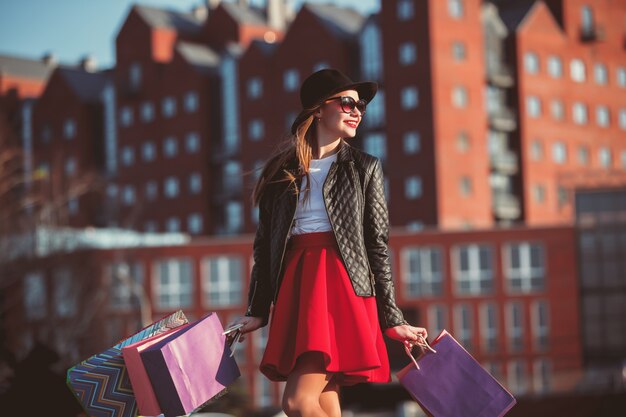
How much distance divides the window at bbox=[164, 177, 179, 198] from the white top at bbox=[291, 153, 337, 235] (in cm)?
7445

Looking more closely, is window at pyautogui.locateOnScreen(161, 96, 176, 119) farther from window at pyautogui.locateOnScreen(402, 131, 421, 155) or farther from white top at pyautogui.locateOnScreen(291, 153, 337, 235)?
white top at pyautogui.locateOnScreen(291, 153, 337, 235)

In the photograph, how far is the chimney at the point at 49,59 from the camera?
9857 centimetres

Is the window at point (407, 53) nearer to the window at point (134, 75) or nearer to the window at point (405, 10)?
the window at point (405, 10)

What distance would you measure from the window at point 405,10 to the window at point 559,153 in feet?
42.8

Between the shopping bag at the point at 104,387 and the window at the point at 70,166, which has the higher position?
the window at the point at 70,166

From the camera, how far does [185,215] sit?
260ft

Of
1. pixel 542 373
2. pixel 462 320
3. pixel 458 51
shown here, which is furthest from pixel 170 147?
pixel 542 373

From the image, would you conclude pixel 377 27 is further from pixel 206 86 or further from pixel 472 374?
pixel 472 374

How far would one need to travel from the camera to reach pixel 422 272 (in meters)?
64.7

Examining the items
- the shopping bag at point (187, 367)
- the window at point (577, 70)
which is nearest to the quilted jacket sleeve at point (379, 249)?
the shopping bag at point (187, 367)

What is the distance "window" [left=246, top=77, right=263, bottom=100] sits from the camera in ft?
243

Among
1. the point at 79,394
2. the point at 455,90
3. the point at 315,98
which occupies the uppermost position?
the point at 455,90

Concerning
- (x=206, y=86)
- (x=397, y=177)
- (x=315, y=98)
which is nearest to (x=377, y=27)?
(x=397, y=177)

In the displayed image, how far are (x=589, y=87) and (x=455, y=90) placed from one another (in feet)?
41.3
